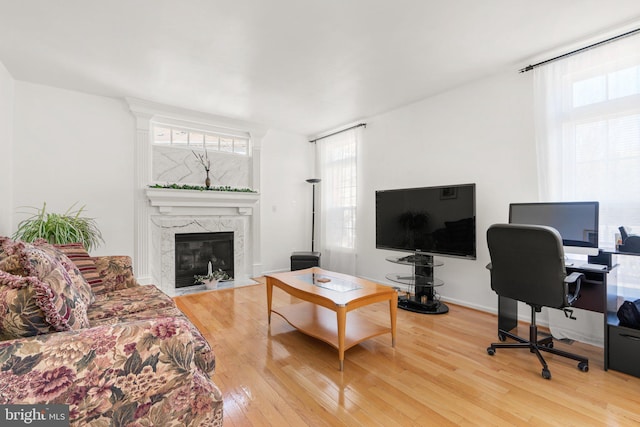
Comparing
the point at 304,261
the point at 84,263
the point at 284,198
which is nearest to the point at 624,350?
the point at 304,261

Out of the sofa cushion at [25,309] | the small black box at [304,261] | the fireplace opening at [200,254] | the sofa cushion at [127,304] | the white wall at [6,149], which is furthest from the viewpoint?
the small black box at [304,261]

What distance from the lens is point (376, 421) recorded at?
1640mm

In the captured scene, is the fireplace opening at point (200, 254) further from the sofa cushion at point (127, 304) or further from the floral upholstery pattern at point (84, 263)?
the sofa cushion at point (127, 304)

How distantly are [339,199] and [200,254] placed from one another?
2.44 metres

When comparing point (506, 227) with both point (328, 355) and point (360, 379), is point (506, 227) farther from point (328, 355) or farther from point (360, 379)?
point (328, 355)

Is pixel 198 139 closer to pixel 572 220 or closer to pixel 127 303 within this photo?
pixel 127 303

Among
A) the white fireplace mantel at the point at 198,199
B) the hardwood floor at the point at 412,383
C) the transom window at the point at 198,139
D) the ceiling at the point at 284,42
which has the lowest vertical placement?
the hardwood floor at the point at 412,383

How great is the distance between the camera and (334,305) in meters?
2.20

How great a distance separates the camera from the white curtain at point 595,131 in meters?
2.43

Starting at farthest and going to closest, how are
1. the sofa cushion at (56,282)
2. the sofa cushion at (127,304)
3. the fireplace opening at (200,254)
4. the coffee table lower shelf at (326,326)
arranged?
the fireplace opening at (200,254)
the coffee table lower shelf at (326,326)
the sofa cushion at (127,304)
the sofa cushion at (56,282)

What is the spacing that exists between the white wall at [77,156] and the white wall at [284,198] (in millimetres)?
2067

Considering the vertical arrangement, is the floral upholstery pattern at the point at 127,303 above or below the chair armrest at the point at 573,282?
below

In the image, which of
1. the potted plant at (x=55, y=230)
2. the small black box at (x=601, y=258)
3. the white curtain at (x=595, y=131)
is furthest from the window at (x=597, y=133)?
the potted plant at (x=55, y=230)

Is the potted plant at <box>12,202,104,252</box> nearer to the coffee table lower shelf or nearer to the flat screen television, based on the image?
the coffee table lower shelf
